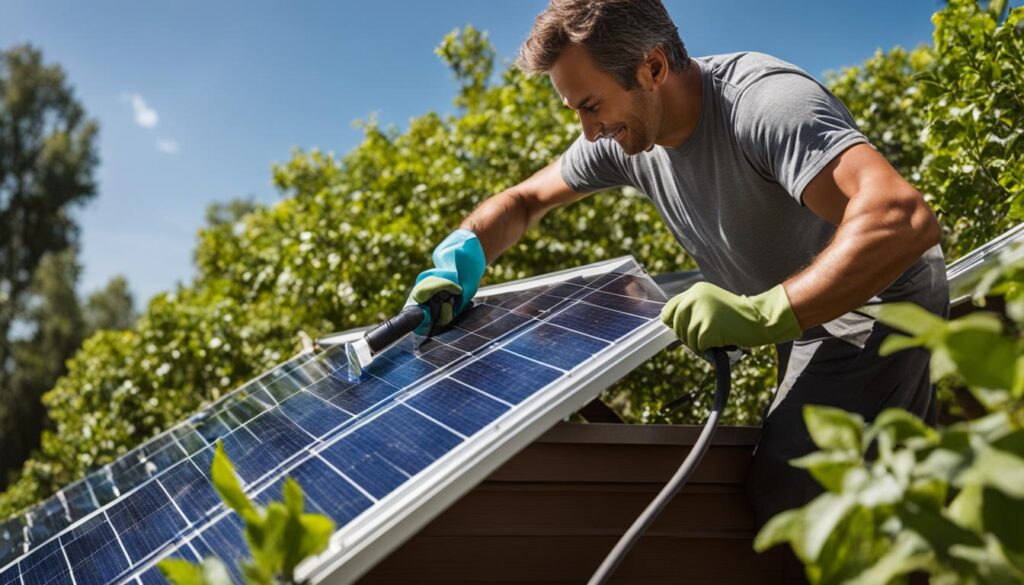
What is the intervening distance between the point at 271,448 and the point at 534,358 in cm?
69

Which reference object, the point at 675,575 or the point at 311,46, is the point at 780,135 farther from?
the point at 311,46

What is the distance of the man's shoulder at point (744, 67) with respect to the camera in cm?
228

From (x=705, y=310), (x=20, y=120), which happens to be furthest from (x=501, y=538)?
(x=20, y=120)

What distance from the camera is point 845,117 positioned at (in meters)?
2.10

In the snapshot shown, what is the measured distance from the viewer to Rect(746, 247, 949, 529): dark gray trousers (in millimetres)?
2111

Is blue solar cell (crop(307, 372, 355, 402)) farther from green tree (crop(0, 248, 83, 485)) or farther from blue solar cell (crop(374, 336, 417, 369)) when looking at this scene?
green tree (crop(0, 248, 83, 485))

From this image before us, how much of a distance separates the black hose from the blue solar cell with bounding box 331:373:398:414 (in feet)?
2.38

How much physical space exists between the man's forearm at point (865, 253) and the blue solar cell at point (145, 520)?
1500 mm

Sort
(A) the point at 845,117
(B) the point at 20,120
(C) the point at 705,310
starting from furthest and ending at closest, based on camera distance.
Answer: (B) the point at 20,120 → (A) the point at 845,117 → (C) the point at 705,310

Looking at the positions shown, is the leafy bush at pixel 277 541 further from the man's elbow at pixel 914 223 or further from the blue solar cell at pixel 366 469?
the man's elbow at pixel 914 223

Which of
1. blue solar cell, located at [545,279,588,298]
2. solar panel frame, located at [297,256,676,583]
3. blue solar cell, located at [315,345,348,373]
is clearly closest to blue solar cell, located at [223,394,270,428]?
blue solar cell, located at [315,345,348,373]

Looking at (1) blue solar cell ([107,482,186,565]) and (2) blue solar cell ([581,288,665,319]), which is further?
(2) blue solar cell ([581,288,665,319])

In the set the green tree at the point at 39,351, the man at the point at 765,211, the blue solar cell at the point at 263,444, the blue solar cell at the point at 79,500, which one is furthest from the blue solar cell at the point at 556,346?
the green tree at the point at 39,351

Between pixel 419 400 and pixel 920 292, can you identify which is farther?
pixel 920 292
